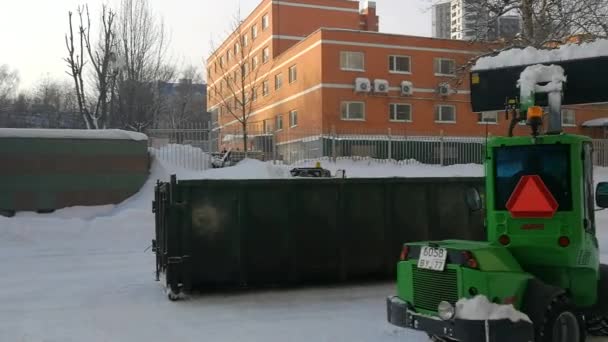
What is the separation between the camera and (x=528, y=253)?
5582mm

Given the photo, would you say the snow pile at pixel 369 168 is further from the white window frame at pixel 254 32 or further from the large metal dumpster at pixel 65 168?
the white window frame at pixel 254 32

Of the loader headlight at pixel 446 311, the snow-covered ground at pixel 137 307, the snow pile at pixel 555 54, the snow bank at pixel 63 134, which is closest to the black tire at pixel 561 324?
the loader headlight at pixel 446 311

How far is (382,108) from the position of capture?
139 feet

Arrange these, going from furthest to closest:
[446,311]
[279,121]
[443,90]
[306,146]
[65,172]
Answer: [279,121]
[443,90]
[306,146]
[65,172]
[446,311]

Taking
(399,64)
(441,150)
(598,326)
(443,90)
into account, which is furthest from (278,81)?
(598,326)

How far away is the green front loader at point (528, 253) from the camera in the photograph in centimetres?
512

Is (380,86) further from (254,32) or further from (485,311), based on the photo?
(485,311)

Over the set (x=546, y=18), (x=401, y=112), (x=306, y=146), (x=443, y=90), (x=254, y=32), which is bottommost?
(x=306, y=146)

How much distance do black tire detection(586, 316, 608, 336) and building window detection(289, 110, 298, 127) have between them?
40.8 m

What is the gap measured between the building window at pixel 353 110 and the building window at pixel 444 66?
22.0 ft

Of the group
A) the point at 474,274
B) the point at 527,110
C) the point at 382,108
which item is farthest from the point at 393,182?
the point at 382,108

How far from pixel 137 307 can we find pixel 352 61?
3529 centimetres

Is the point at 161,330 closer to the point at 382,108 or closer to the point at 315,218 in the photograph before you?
the point at 315,218

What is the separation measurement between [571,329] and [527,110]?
208cm
